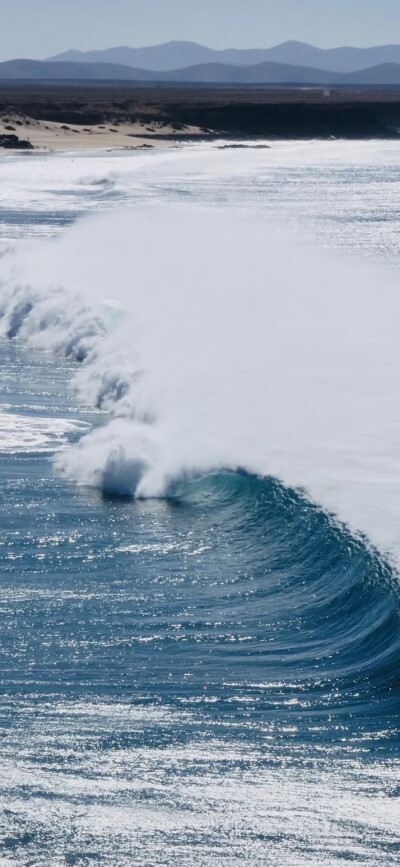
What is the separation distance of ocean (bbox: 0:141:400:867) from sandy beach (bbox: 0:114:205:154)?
72062 millimetres

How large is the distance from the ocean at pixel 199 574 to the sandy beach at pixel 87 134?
72.1 meters

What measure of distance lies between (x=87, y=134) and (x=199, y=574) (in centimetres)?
10541

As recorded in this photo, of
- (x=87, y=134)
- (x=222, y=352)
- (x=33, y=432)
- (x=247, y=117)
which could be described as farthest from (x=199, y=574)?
(x=247, y=117)

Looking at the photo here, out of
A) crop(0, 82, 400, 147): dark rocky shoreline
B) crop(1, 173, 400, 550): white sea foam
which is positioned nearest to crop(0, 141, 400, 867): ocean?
crop(1, 173, 400, 550): white sea foam

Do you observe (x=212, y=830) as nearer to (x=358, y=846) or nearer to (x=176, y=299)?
(x=358, y=846)

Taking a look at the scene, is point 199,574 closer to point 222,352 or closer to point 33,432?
point 33,432

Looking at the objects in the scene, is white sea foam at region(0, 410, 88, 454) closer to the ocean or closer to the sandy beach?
the ocean

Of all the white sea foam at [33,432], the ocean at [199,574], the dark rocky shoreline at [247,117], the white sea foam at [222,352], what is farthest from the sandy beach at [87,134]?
the white sea foam at [33,432]

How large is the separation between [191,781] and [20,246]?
115 ft

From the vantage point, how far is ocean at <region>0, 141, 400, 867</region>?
10.9 meters

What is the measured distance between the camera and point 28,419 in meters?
24.3

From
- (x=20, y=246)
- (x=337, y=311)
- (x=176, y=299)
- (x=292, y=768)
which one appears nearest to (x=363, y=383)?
(x=337, y=311)

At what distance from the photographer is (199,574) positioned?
53.5ft

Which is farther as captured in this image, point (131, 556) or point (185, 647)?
point (131, 556)
